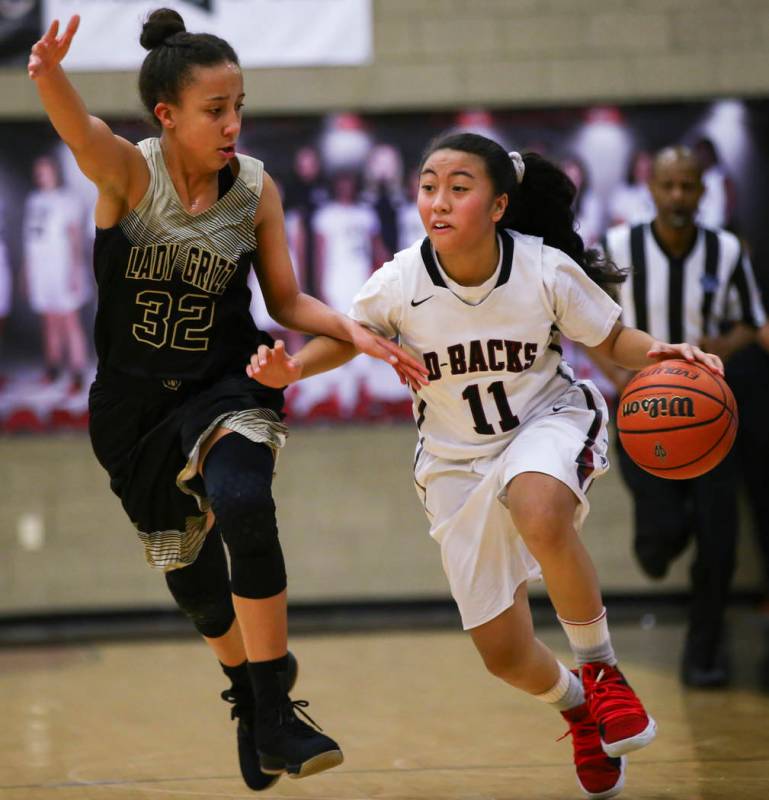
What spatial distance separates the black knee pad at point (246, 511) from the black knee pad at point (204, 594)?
47cm

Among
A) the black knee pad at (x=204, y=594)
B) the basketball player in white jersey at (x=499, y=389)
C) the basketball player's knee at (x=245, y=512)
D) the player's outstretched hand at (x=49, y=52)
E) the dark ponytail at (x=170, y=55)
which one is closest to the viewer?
the player's outstretched hand at (x=49, y=52)

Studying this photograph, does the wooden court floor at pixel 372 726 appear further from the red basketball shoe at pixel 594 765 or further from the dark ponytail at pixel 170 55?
the dark ponytail at pixel 170 55

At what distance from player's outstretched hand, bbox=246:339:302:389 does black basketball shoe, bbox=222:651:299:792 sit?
76 centimetres

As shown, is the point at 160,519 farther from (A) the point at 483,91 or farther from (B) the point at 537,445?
(A) the point at 483,91

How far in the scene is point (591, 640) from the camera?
342 cm

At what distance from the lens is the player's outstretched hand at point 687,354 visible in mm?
3465

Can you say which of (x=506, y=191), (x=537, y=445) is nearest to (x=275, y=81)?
(x=506, y=191)

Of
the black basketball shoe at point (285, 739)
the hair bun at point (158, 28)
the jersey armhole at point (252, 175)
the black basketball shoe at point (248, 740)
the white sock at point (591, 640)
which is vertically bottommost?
the black basketball shoe at point (248, 740)

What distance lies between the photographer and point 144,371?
335 cm

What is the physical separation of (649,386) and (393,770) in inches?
55.9

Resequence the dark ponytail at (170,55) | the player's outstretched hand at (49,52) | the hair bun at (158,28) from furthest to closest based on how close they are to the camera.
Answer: the hair bun at (158,28) → the dark ponytail at (170,55) → the player's outstretched hand at (49,52)

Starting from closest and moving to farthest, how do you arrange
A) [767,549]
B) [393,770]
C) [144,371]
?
1. [144,371]
2. [393,770]
3. [767,549]

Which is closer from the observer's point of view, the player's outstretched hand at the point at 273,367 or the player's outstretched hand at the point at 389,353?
the player's outstretched hand at the point at 273,367

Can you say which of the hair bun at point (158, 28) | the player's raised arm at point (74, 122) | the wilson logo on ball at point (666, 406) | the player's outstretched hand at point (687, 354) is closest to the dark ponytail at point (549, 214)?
the player's outstretched hand at point (687, 354)
